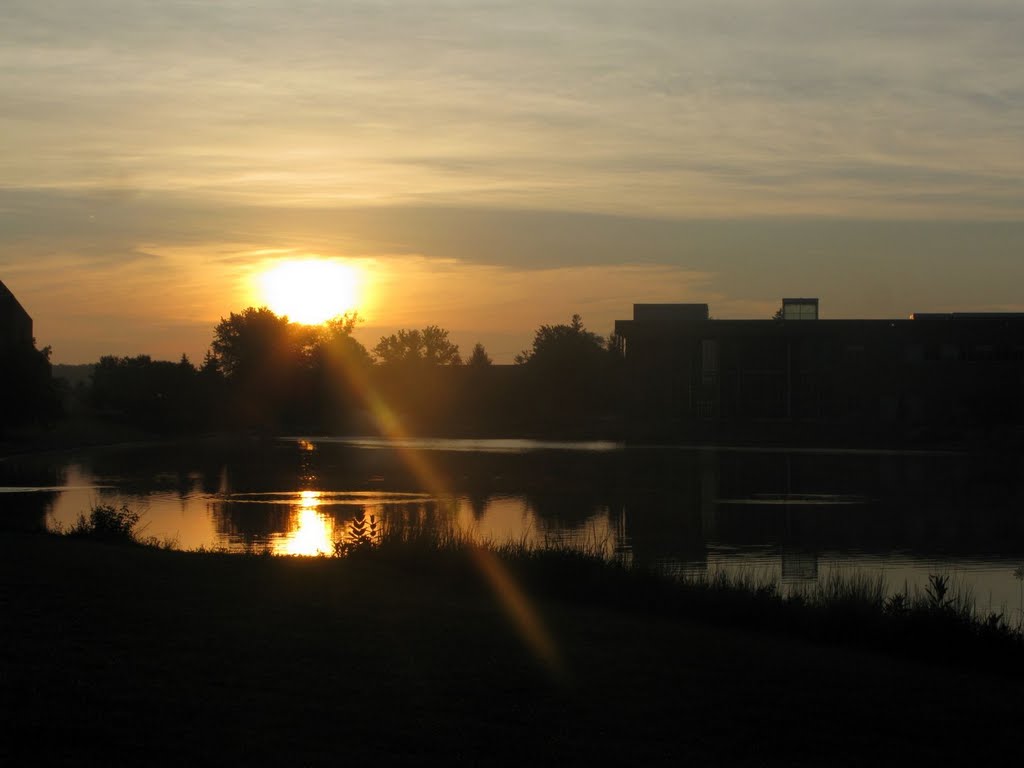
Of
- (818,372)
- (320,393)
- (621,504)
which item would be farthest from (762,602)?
(320,393)

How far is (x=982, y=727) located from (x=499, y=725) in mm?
3981

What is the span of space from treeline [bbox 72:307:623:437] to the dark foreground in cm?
8871

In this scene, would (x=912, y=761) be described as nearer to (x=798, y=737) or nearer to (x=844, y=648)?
(x=798, y=737)

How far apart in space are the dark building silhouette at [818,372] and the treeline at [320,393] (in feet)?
25.2

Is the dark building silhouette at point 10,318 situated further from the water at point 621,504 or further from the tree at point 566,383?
the tree at point 566,383

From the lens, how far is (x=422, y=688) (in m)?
9.76

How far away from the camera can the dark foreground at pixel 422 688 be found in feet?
26.9

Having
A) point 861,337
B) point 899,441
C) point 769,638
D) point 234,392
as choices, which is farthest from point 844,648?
point 234,392

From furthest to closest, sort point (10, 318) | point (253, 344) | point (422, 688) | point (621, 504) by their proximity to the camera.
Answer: point (253, 344) → point (10, 318) → point (621, 504) → point (422, 688)

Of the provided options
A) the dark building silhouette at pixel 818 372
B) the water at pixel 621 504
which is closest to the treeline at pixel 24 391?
the water at pixel 621 504

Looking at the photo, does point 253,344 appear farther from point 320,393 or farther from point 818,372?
point 818,372

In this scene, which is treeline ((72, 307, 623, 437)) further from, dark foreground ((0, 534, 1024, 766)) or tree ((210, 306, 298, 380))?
dark foreground ((0, 534, 1024, 766))

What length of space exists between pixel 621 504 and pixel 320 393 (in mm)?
102575

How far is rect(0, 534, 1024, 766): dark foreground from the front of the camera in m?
8.21
